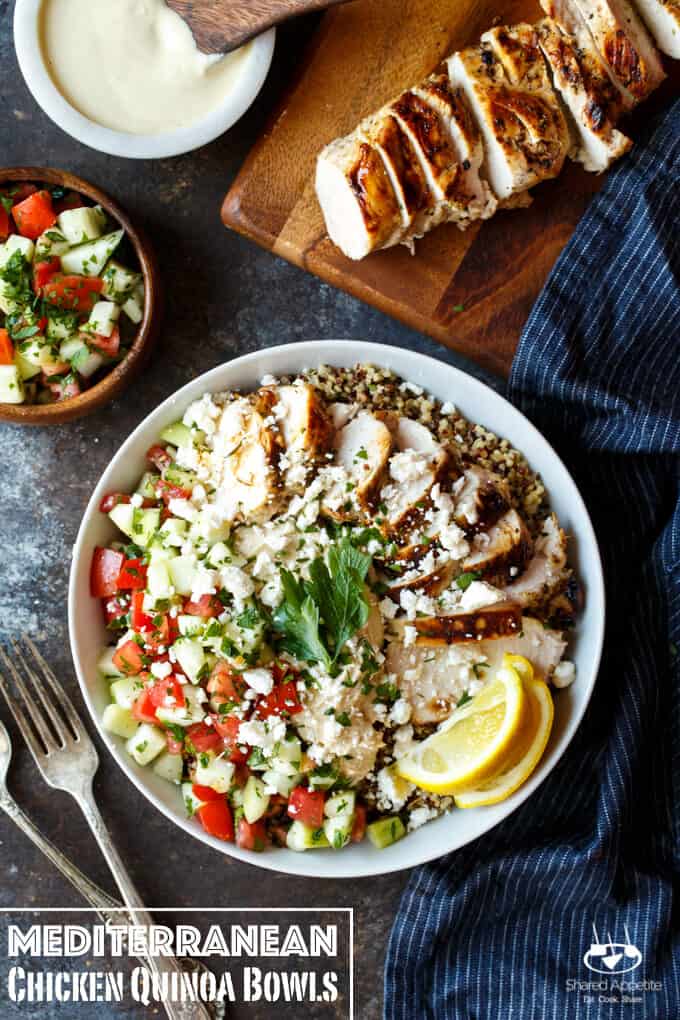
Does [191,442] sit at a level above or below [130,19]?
below

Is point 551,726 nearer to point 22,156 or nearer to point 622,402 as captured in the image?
point 622,402

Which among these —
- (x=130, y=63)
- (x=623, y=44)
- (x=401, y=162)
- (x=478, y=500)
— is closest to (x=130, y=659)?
(x=478, y=500)

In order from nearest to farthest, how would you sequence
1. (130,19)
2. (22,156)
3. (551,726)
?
(551,726)
(130,19)
(22,156)

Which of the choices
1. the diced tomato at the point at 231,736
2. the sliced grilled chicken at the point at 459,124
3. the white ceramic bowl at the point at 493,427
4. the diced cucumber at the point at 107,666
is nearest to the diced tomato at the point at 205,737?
the diced tomato at the point at 231,736

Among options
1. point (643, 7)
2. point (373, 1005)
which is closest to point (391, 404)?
point (643, 7)

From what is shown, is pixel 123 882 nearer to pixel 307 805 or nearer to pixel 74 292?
pixel 307 805

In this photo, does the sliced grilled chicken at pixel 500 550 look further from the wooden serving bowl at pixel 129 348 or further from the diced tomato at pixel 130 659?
the wooden serving bowl at pixel 129 348

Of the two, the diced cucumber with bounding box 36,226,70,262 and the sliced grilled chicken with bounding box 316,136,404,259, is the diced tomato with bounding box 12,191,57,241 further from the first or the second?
the sliced grilled chicken with bounding box 316,136,404,259

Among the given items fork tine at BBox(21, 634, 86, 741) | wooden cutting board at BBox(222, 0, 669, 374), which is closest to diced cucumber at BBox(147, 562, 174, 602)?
fork tine at BBox(21, 634, 86, 741)
